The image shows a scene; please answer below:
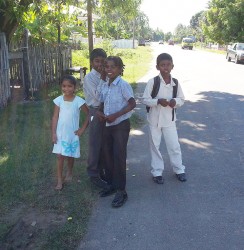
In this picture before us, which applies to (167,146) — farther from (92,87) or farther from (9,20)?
(9,20)

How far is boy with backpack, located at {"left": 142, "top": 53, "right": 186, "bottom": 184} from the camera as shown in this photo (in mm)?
4320

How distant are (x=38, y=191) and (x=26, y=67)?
6.55 meters

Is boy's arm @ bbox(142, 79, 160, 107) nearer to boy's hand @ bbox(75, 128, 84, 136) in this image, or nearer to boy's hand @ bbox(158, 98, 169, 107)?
boy's hand @ bbox(158, 98, 169, 107)

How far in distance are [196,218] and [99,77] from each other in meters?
1.89

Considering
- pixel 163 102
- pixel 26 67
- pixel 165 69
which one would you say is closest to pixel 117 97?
pixel 163 102

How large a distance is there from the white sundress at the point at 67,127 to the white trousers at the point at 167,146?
98 cm

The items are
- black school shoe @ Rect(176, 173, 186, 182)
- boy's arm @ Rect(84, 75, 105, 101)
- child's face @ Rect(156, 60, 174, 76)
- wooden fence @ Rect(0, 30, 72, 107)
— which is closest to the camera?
boy's arm @ Rect(84, 75, 105, 101)

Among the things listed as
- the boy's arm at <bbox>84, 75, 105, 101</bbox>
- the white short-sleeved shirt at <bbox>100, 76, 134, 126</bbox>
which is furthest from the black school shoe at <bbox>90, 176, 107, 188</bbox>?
the boy's arm at <bbox>84, 75, 105, 101</bbox>

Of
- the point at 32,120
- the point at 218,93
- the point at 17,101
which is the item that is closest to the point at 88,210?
the point at 32,120

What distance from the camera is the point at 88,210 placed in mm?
3867

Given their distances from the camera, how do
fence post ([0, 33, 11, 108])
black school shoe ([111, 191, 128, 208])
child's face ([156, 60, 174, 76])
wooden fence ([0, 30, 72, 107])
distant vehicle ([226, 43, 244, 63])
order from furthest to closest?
distant vehicle ([226, 43, 244, 63]) → wooden fence ([0, 30, 72, 107]) → fence post ([0, 33, 11, 108]) → child's face ([156, 60, 174, 76]) → black school shoe ([111, 191, 128, 208])

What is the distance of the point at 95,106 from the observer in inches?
168

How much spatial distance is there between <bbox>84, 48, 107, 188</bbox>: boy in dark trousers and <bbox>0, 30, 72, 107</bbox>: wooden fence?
16.5 feet

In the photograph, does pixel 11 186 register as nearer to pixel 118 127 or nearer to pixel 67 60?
pixel 118 127
